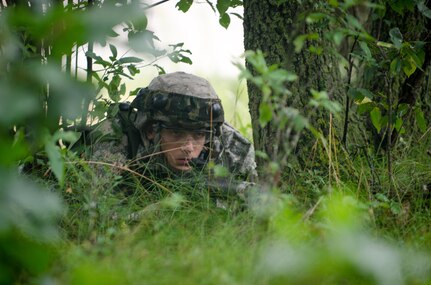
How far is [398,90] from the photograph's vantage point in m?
3.84

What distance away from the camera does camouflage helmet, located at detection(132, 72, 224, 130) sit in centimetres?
362

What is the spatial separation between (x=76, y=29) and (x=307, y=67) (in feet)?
7.79

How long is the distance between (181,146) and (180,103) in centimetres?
24

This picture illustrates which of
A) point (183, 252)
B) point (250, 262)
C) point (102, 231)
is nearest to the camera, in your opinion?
point (250, 262)

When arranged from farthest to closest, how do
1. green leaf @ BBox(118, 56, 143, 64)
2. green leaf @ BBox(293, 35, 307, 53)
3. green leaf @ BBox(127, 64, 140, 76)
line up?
green leaf @ BBox(127, 64, 140, 76) < green leaf @ BBox(118, 56, 143, 64) < green leaf @ BBox(293, 35, 307, 53)

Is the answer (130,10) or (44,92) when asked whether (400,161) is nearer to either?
(44,92)

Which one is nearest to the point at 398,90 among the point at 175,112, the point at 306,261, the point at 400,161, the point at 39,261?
the point at 400,161

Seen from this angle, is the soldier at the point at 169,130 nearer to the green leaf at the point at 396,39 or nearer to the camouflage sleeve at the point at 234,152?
the camouflage sleeve at the point at 234,152

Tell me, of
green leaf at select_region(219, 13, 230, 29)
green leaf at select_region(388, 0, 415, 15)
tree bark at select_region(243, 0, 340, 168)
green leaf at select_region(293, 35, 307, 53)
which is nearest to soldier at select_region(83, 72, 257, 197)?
tree bark at select_region(243, 0, 340, 168)

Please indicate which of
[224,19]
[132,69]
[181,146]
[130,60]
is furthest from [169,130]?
[224,19]

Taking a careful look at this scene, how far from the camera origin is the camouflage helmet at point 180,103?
3.62 meters

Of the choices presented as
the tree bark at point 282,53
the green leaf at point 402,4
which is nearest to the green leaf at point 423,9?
the green leaf at point 402,4

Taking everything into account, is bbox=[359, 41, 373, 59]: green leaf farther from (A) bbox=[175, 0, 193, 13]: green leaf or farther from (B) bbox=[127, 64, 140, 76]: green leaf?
(B) bbox=[127, 64, 140, 76]: green leaf

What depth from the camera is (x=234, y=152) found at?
13.5 feet
